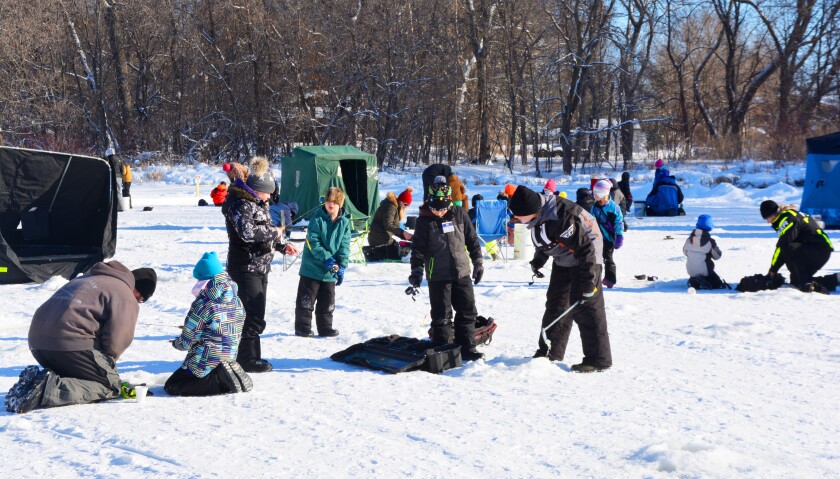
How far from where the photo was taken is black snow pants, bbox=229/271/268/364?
598cm

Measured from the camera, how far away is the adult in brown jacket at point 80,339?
486 centimetres

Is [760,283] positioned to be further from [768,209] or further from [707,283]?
[768,209]

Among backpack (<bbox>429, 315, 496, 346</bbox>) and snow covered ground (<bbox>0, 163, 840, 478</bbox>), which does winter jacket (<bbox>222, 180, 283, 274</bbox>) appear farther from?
backpack (<bbox>429, 315, 496, 346</bbox>)

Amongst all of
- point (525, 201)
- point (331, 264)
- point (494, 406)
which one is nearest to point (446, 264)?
point (525, 201)

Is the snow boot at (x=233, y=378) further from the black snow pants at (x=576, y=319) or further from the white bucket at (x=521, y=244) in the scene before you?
the white bucket at (x=521, y=244)

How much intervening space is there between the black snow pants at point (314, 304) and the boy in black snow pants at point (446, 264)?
3.91 ft

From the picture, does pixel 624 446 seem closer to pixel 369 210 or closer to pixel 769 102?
pixel 369 210

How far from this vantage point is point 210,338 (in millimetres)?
5238

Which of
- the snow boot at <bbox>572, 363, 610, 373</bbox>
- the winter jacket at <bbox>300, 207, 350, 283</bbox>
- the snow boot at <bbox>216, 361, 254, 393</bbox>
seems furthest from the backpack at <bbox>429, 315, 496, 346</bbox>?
the snow boot at <bbox>216, 361, 254, 393</bbox>

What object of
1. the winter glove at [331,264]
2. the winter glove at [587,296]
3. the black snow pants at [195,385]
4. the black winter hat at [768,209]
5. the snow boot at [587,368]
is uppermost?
the black winter hat at [768,209]

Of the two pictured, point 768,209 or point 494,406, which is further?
point 768,209

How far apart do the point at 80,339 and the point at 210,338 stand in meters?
0.76

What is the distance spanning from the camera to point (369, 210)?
55.7 ft

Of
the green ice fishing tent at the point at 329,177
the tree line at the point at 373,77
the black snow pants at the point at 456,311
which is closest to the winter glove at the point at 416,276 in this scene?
the black snow pants at the point at 456,311
